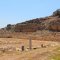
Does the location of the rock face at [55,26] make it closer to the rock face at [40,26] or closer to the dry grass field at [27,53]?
the rock face at [40,26]

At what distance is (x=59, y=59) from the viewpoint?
49.2 feet

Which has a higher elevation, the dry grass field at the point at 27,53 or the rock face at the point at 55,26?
the rock face at the point at 55,26

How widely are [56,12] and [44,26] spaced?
64.9 feet

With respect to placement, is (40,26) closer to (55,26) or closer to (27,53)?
(55,26)

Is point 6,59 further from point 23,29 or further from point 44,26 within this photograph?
point 23,29

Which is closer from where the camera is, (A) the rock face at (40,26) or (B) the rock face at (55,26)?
(B) the rock face at (55,26)

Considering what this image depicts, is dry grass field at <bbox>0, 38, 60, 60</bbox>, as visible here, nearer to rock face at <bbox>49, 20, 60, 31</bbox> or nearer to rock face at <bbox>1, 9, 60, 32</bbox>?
rock face at <bbox>49, 20, 60, 31</bbox>

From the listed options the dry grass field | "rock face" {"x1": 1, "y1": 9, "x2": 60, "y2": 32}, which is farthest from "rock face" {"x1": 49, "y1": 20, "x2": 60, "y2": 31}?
the dry grass field

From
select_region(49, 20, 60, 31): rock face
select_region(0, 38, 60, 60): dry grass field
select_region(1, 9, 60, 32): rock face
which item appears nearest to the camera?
select_region(0, 38, 60, 60): dry grass field

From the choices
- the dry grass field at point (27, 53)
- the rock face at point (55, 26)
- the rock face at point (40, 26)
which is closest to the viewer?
the dry grass field at point (27, 53)

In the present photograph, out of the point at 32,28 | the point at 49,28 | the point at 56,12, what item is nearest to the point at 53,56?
the point at 49,28

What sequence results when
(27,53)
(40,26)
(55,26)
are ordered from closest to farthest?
1. (27,53)
2. (55,26)
3. (40,26)

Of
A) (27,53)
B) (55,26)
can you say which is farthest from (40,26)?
(27,53)

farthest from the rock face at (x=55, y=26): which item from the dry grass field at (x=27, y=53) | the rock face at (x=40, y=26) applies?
the dry grass field at (x=27, y=53)
